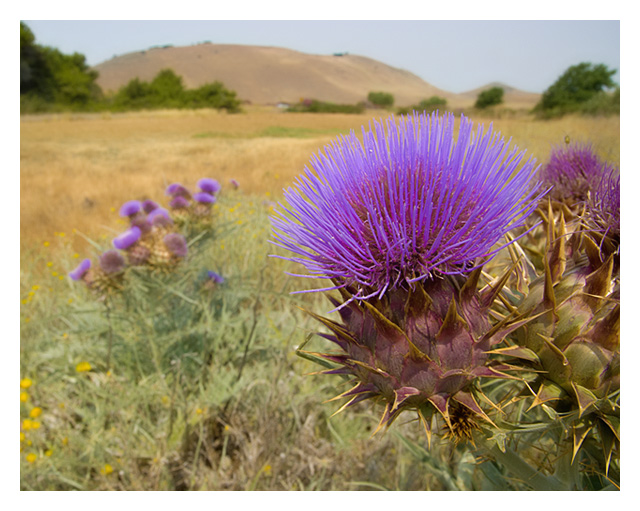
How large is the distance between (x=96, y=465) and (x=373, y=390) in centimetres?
132

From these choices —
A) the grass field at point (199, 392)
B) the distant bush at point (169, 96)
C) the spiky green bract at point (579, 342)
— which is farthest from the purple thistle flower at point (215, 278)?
the distant bush at point (169, 96)

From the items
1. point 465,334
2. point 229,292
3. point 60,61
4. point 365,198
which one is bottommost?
point 229,292

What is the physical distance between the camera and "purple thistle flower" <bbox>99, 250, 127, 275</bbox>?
1835 mm

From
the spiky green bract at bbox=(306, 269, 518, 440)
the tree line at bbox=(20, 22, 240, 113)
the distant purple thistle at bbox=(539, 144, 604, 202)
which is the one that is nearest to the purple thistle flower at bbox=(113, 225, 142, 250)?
the spiky green bract at bbox=(306, 269, 518, 440)

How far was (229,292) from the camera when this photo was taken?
7.48 feet

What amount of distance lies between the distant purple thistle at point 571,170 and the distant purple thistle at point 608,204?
321mm

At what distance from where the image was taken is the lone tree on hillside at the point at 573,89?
5094mm

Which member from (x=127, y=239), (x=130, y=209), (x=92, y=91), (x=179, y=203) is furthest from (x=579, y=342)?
(x=92, y=91)

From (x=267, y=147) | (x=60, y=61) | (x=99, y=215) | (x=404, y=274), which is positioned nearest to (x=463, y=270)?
(x=404, y=274)

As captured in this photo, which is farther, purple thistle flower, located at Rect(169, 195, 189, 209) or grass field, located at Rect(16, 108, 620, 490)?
purple thistle flower, located at Rect(169, 195, 189, 209)

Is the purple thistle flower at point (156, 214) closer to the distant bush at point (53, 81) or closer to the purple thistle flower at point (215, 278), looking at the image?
the purple thistle flower at point (215, 278)

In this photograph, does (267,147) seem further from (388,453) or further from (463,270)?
(463,270)

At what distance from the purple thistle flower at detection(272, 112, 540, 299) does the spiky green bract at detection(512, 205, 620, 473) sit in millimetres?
135

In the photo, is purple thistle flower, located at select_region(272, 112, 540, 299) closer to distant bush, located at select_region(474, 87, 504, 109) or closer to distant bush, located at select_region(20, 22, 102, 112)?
distant bush, located at select_region(474, 87, 504, 109)
